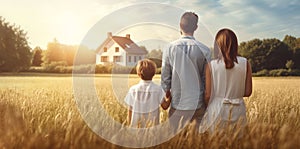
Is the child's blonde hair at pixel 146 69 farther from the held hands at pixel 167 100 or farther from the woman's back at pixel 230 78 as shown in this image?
the woman's back at pixel 230 78

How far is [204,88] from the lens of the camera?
138 inches

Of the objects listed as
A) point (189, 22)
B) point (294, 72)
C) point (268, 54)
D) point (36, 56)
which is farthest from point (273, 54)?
point (36, 56)

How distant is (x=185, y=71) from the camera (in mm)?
3453

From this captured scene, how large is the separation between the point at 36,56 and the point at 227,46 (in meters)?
25.6

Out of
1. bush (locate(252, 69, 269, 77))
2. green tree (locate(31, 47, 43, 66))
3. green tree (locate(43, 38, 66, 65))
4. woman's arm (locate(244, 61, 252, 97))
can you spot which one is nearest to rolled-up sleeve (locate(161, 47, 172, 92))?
woman's arm (locate(244, 61, 252, 97))

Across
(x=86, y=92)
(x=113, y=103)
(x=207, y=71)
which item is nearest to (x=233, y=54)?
(x=207, y=71)

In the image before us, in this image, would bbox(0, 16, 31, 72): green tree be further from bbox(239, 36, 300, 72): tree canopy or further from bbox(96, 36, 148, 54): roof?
bbox(96, 36, 148, 54): roof

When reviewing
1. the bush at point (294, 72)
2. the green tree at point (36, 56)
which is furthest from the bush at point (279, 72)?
the green tree at point (36, 56)

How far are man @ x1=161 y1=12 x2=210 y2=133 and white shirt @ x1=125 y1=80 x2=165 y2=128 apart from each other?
98 millimetres

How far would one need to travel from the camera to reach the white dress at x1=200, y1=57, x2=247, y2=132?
3.27m

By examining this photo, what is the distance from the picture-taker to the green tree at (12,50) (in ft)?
86.0

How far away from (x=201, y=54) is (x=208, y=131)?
2.28 feet

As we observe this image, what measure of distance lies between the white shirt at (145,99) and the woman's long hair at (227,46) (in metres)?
0.64

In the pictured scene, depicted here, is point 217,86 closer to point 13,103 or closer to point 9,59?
point 13,103
